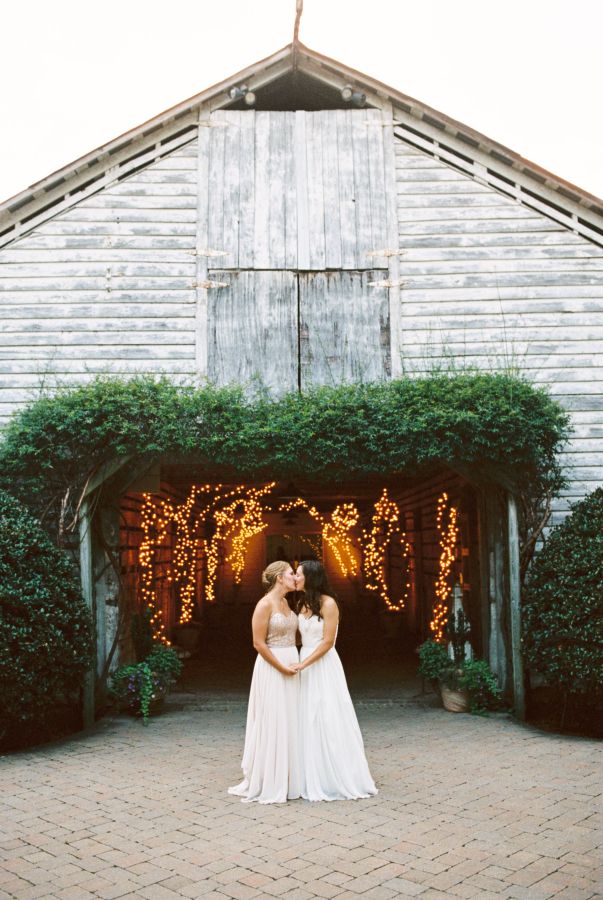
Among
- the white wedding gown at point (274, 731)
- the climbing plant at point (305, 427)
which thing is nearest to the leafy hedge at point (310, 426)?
the climbing plant at point (305, 427)

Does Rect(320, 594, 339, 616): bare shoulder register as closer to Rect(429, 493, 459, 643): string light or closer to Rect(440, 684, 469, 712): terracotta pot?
Rect(440, 684, 469, 712): terracotta pot

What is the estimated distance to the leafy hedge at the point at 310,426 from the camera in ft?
28.3

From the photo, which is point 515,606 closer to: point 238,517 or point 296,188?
point 296,188

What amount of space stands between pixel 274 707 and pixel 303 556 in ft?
58.6

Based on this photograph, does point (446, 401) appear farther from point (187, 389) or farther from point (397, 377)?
point (187, 389)

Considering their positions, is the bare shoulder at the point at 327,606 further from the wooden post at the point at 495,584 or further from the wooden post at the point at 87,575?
the wooden post at the point at 495,584

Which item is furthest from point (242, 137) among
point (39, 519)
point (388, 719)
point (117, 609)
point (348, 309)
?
point (388, 719)

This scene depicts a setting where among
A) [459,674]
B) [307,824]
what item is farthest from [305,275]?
[307,824]

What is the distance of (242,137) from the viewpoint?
35.4 ft

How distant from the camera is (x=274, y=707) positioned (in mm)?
6164

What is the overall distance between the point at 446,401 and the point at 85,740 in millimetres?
5239

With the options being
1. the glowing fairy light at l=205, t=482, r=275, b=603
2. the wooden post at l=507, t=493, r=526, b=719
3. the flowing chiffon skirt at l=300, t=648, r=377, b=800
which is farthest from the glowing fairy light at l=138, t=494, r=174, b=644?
the flowing chiffon skirt at l=300, t=648, r=377, b=800

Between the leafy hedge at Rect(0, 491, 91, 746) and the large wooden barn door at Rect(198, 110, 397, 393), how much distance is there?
318 cm

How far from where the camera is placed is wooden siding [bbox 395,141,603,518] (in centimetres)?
1009
